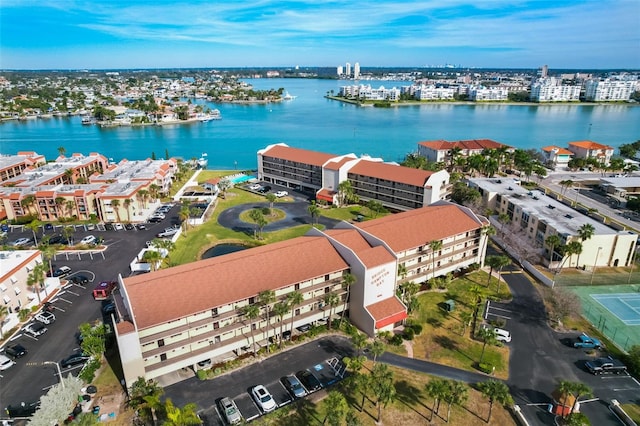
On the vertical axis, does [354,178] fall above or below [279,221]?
above

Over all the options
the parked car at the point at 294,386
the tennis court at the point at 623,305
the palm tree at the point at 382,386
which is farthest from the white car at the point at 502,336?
the parked car at the point at 294,386

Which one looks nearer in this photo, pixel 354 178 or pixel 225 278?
pixel 225 278

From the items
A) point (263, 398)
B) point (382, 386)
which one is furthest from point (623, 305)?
point (263, 398)

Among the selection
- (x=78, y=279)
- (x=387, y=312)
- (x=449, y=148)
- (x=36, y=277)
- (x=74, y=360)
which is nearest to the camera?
(x=74, y=360)

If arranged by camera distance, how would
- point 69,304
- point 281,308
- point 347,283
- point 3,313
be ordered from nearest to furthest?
point 281,308
point 3,313
point 347,283
point 69,304

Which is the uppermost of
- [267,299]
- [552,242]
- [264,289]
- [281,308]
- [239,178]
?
[264,289]

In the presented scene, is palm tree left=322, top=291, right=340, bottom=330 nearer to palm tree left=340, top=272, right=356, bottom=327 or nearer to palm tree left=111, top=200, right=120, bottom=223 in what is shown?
palm tree left=340, top=272, right=356, bottom=327

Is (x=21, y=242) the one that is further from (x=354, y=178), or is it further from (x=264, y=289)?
(x=354, y=178)
